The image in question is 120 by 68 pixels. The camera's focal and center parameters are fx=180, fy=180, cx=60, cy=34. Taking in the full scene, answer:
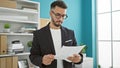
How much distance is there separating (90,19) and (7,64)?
2.67 m

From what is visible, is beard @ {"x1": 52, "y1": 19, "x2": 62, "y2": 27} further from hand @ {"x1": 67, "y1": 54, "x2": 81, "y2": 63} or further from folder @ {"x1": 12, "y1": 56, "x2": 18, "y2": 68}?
folder @ {"x1": 12, "y1": 56, "x2": 18, "y2": 68}

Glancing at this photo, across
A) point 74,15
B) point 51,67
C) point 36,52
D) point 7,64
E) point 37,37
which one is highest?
point 74,15

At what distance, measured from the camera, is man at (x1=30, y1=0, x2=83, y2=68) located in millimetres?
1467

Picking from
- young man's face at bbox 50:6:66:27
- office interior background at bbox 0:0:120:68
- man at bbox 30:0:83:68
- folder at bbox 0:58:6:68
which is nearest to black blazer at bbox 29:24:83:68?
man at bbox 30:0:83:68

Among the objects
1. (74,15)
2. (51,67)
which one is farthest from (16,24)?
(51,67)

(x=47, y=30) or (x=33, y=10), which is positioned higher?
(x=33, y=10)

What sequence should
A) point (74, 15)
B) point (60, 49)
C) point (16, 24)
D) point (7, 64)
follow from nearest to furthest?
point (60, 49) < point (7, 64) < point (16, 24) < point (74, 15)

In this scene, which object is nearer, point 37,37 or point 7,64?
point 37,37

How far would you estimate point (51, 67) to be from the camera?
148 centimetres

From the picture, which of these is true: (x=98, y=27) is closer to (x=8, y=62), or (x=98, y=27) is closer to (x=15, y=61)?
(x=15, y=61)

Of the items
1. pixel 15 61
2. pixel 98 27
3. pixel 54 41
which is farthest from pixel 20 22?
pixel 98 27

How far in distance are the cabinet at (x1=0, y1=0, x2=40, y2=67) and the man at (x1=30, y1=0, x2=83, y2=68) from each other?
161cm

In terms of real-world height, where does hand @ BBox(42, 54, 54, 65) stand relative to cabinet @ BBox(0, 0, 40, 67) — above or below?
below

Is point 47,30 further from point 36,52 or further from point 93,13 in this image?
point 93,13
